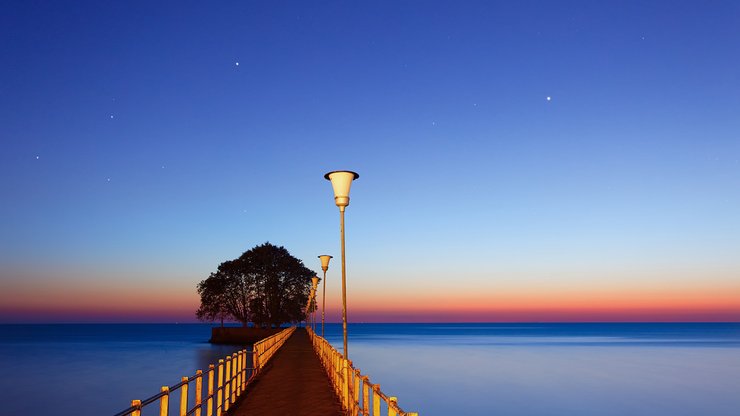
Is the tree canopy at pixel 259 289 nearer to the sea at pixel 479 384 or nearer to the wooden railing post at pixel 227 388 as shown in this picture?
the sea at pixel 479 384

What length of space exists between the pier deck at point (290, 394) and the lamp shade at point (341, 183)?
471 centimetres

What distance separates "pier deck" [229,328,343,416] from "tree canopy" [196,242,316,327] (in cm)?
5267

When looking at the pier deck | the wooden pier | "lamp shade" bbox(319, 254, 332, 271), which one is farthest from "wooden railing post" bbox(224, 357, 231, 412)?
"lamp shade" bbox(319, 254, 332, 271)

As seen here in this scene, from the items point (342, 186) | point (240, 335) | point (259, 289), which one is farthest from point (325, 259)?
point (240, 335)

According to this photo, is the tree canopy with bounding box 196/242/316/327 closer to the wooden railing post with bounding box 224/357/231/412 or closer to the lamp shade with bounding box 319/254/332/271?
the lamp shade with bounding box 319/254/332/271

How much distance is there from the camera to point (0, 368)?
57.8 metres

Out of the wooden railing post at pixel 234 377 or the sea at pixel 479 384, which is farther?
the sea at pixel 479 384

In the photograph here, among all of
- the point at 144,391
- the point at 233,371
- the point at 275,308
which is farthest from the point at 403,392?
the point at 275,308

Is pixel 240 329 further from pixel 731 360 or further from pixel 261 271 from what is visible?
pixel 731 360

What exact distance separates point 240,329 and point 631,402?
2238 inches

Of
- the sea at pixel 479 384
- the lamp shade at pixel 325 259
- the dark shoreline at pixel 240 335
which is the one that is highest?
the lamp shade at pixel 325 259

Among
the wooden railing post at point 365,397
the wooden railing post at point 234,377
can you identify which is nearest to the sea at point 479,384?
the wooden railing post at point 234,377

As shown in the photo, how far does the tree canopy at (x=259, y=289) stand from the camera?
3002 inches

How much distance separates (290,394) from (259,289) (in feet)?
203
